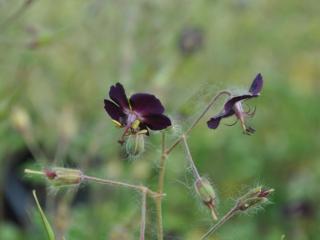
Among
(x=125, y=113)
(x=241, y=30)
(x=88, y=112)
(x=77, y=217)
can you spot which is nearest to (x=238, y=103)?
(x=125, y=113)

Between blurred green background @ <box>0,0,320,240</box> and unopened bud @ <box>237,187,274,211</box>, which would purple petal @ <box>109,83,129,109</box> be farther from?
blurred green background @ <box>0,0,320,240</box>

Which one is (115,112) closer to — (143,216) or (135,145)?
(135,145)

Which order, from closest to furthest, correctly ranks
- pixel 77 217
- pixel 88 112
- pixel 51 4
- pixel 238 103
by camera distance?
pixel 238 103 < pixel 77 217 < pixel 88 112 < pixel 51 4

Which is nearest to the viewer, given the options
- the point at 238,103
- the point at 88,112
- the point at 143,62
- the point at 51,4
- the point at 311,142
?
the point at 238,103

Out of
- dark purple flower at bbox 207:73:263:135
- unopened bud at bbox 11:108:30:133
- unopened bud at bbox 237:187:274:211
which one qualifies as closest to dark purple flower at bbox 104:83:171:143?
dark purple flower at bbox 207:73:263:135

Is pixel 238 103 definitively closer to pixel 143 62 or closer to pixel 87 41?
pixel 143 62

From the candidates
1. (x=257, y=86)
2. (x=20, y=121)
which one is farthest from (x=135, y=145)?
(x=20, y=121)
